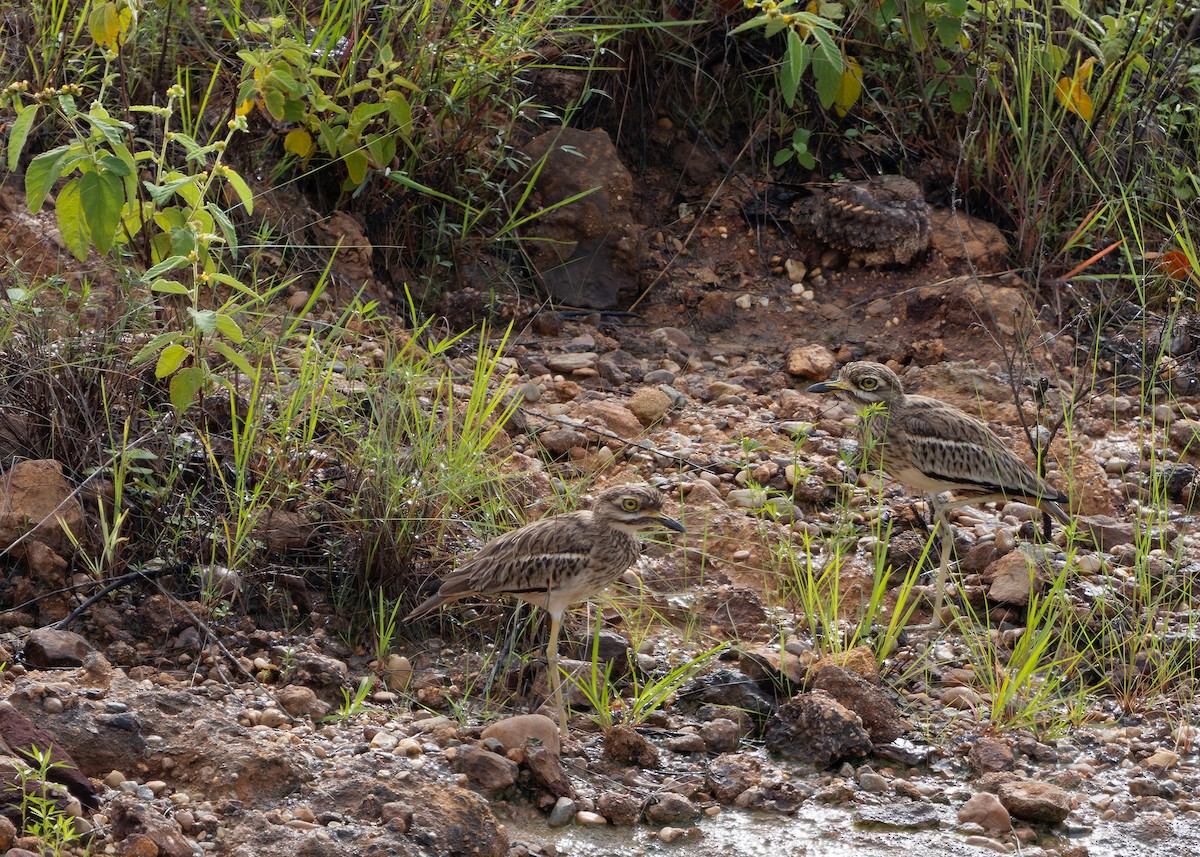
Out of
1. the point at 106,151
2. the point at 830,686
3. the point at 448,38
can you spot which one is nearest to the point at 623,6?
the point at 448,38

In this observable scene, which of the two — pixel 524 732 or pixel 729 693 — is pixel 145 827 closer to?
pixel 524 732

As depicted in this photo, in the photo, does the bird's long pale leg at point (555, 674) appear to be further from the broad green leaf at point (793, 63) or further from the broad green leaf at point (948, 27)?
the broad green leaf at point (948, 27)

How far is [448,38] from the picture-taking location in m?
6.52

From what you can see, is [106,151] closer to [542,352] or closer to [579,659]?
[579,659]

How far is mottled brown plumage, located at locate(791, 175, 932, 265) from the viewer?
734cm

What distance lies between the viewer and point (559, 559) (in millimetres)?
4566

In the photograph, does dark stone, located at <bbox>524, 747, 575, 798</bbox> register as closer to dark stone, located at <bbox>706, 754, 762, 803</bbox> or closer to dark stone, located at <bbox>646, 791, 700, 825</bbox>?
dark stone, located at <bbox>646, 791, 700, 825</bbox>

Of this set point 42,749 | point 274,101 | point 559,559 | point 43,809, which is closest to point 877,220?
point 274,101

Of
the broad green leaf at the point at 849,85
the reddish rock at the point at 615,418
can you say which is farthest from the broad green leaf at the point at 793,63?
the reddish rock at the point at 615,418

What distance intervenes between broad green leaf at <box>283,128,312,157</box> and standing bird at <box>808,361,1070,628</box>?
7.73ft

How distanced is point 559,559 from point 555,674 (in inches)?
13.7

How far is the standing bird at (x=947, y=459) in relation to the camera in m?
5.52

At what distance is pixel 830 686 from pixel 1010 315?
3.00 m

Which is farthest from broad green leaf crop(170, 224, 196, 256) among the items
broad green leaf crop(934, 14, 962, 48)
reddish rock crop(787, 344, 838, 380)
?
broad green leaf crop(934, 14, 962, 48)
